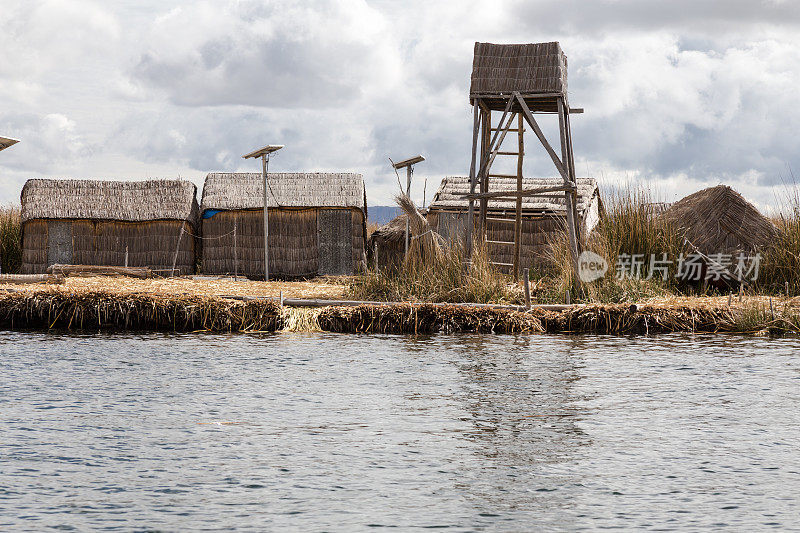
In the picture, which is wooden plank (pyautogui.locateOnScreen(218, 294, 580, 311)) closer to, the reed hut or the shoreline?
the shoreline

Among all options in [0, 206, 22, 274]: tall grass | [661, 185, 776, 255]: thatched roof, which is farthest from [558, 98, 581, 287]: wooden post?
[0, 206, 22, 274]: tall grass

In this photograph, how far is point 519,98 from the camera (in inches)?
Answer: 653

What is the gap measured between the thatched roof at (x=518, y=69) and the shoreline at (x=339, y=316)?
389cm

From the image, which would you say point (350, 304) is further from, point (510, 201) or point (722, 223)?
point (510, 201)

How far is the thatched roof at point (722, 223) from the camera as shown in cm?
1970

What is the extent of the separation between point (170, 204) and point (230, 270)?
2.61 m

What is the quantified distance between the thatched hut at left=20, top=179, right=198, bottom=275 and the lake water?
1330 cm

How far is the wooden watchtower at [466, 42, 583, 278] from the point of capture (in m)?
16.6

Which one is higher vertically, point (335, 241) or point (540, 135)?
point (540, 135)

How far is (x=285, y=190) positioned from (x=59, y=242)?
6.61 meters

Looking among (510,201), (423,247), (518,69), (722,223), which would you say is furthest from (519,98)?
(510,201)

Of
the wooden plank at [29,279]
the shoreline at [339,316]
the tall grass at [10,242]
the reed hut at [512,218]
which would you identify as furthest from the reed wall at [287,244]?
the shoreline at [339,316]

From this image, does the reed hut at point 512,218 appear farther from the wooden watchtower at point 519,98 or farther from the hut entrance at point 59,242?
the hut entrance at point 59,242

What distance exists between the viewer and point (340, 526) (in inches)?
233
